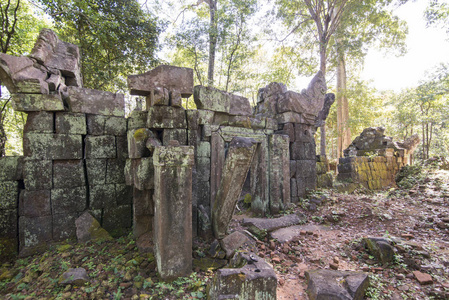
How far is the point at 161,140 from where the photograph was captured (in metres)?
3.83

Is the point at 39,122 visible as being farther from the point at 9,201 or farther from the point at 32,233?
the point at 32,233

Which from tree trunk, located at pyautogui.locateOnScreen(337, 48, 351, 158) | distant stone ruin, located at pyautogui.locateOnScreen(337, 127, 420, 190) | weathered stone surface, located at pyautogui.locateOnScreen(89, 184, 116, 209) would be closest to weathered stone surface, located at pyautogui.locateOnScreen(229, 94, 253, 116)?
weathered stone surface, located at pyautogui.locateOnScreen(89, 184, 116, 209)

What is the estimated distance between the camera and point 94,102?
13.1 ft

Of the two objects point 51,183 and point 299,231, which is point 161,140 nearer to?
point 51,183

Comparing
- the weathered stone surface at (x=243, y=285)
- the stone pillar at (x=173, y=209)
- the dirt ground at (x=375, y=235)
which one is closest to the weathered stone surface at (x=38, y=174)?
the stone pillar at (x=173, y=209)

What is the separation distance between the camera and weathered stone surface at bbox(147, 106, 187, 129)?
12.0 ft

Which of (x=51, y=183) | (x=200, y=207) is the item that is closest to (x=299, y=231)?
(x=200, y=207)

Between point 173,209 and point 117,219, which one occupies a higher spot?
point 173,209

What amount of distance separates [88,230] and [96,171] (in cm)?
107

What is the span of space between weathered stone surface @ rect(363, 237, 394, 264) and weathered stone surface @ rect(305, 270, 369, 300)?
90 centimetres

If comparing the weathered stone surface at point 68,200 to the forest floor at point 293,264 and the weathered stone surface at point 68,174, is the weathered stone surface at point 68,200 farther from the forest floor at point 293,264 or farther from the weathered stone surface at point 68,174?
the forest floor at point 293,264

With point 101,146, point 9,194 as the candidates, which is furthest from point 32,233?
point 101,146

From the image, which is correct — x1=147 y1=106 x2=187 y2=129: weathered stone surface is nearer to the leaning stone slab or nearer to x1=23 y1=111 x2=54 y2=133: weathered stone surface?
x1=23 y1=111 x2=54 y2=133: weathered stone surface

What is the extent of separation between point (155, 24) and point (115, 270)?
27.9ft
